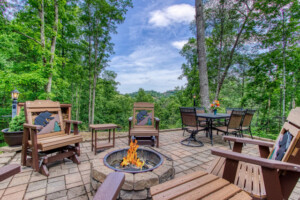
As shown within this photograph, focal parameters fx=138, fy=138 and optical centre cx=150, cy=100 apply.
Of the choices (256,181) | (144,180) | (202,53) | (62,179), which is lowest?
(62,179)

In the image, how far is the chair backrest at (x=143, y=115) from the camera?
3484 millimetres

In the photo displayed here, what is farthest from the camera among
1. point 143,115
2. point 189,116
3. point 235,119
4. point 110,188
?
point 143,115

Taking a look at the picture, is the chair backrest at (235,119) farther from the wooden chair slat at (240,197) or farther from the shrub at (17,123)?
the shrub at (17,123)

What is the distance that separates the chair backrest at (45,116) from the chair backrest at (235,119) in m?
3.62

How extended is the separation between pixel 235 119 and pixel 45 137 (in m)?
3.91

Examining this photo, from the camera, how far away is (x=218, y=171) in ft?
4.17

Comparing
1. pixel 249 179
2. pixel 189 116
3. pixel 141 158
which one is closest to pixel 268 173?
pixel 249 179

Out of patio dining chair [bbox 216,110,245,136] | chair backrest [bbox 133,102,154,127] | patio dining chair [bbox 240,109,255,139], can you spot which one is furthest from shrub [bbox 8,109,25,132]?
patio dining chair [bbox 240,109,255,139]

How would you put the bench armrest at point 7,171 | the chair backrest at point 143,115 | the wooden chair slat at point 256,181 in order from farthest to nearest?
1. the chair backrest at point 143,115
2. the wooden chair slat at point 256,181
3. the bench armrest at point 7,171

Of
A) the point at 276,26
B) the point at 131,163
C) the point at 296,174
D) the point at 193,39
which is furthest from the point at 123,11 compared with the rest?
the point at 296,174

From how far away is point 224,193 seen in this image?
2.97 ft

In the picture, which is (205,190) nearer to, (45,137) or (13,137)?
(45,137)

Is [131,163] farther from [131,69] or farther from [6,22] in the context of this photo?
[131,69]

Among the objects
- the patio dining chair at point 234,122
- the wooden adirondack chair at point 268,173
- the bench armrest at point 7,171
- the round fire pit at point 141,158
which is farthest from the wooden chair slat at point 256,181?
the patio dining chair at point 234,122
